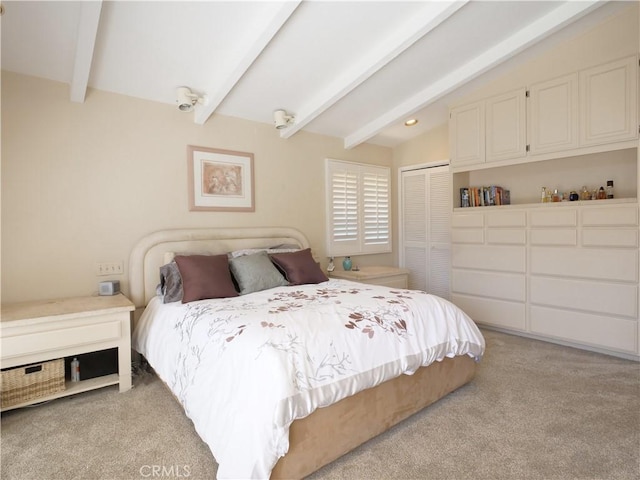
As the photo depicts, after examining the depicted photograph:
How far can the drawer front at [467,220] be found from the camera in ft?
12.6

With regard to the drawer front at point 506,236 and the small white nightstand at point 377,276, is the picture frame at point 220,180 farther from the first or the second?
the drawer front at point 506,236

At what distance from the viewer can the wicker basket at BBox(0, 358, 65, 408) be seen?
6.93 ft

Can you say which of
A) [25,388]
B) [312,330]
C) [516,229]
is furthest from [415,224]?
[25,388]

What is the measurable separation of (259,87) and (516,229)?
9.58 feet

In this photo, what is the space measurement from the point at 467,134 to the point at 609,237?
1.71 m

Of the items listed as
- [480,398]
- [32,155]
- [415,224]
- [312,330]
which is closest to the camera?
[312,330]

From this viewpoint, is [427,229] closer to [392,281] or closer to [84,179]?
[392,281]

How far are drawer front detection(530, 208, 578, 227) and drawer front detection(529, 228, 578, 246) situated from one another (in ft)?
0.16

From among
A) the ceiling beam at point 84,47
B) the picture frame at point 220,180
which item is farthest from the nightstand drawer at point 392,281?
the ceiling beam at point 84,47

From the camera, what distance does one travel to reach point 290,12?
7.20 ft

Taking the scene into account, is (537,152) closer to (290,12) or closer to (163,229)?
(290,12)

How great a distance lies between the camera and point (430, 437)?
190 centimetres

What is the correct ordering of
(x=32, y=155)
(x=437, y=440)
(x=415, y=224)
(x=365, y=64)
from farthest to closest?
1. (x=415, y=224)
2. (x=365, y=64)
3. (x=32, y=155)
4. (x=437, y=440)

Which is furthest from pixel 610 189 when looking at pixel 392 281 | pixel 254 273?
pixel 254 273
